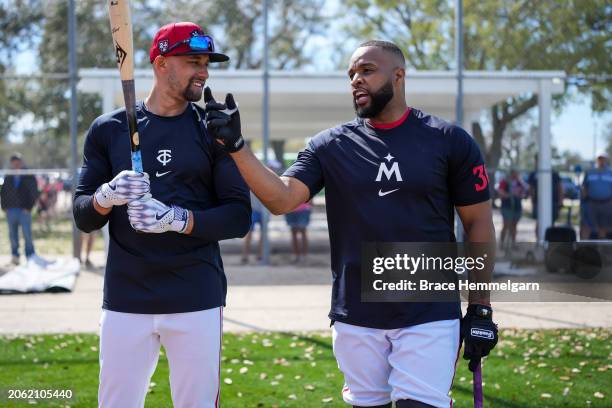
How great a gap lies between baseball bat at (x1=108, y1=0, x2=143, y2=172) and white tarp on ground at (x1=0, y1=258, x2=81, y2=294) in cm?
753

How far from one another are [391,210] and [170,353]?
1.14m

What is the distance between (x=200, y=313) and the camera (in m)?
3.44

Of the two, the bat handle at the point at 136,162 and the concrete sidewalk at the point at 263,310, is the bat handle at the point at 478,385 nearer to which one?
the bat handle at the point at 136,162

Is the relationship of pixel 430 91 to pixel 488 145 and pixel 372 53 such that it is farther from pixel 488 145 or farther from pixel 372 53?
pixel 372 53

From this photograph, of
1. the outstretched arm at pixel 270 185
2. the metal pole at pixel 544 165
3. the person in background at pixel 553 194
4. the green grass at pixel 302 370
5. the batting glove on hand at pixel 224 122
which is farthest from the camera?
the person in background at pixel 553 194

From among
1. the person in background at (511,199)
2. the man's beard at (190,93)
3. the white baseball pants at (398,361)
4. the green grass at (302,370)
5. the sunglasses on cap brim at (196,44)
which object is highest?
the sunglasses on cap brim at (196,44)

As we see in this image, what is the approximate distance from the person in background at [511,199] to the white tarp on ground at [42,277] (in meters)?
7.33

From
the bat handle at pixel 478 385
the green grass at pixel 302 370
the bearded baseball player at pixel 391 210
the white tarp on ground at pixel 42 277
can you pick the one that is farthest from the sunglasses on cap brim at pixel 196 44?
the white tarp on ground at pixel 42 277

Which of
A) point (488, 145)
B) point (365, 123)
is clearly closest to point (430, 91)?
point (488, 145)

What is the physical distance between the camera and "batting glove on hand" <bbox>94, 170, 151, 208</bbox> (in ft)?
10.5

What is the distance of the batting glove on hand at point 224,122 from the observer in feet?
10.3

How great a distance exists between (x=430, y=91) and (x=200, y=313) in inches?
487

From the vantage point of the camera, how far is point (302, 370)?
21.4 feet

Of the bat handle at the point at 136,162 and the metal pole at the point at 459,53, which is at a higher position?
the metal pole at the point at 459,53
